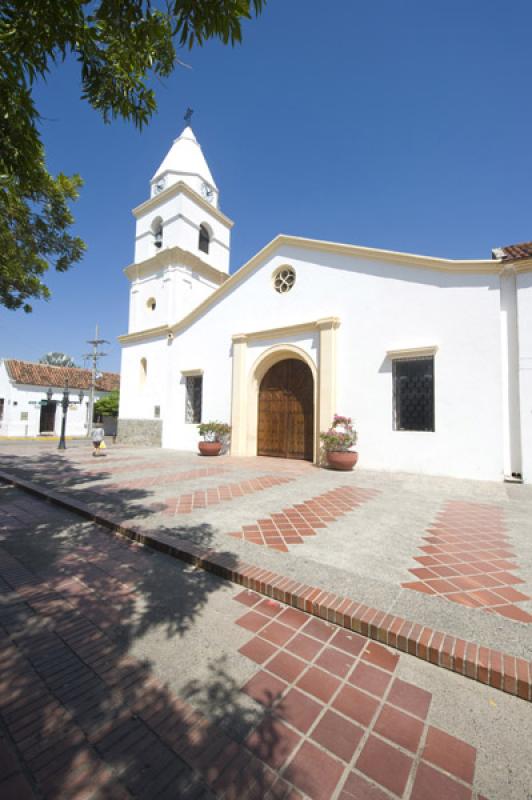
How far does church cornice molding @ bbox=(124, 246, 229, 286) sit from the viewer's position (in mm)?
14695

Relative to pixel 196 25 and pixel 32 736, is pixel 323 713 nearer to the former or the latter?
pixel 32 736

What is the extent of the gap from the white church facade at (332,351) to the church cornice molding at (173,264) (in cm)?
6

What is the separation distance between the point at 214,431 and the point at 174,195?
11.6 m

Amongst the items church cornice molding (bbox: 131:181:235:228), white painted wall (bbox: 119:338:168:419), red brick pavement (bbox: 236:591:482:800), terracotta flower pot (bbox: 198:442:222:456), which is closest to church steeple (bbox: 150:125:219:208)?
church cornice molding (bbox: 131:181:235:228)

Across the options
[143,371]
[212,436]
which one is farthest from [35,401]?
[212,436]

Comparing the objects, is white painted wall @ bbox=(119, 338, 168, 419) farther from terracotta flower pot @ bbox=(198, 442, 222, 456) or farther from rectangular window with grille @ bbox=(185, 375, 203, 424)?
terracotta flower pot @ bbox=(198, 442, 222, 456)

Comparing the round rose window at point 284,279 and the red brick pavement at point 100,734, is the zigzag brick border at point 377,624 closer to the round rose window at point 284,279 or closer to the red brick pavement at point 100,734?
the red brick pavement at point 100,734

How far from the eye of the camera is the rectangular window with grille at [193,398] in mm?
13445

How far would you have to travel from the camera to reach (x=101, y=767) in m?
1.37

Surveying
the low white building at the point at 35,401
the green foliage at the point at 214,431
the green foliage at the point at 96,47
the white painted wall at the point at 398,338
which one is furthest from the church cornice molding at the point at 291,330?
the low white building at the point at 35,401

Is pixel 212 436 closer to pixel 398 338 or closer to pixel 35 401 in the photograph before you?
pixel 398 338

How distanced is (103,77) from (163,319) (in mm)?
12944

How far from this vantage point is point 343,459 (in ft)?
27.6

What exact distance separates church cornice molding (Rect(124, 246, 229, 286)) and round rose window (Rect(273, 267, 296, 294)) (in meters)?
5.77
